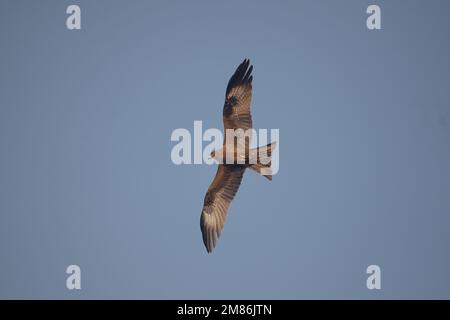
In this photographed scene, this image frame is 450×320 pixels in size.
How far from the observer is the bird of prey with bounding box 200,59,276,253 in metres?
12.7

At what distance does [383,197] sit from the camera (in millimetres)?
36781

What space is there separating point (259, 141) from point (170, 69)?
4775 inches

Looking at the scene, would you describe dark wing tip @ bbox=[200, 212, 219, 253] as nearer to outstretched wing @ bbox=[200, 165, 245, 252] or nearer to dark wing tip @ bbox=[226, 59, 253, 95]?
outstretched wing @ bbox=[200, 165, 245, 252]

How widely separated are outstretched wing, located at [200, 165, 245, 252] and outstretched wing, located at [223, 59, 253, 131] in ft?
3.49

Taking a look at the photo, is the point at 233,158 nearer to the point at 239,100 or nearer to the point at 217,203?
the point at 239,100

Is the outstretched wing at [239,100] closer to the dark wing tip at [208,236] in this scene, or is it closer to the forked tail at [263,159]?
the forked tail at [263,159]

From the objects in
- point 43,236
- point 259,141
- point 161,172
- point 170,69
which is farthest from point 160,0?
point 259,141

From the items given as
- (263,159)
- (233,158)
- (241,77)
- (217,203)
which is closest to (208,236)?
(217,203)

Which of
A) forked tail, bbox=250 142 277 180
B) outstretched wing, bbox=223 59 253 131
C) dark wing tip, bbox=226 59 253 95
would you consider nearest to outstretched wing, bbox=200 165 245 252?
forked tail, bbox=250 142 277 180

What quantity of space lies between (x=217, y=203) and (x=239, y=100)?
2110mm

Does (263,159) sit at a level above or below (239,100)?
below

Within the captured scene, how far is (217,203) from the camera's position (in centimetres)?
1383
